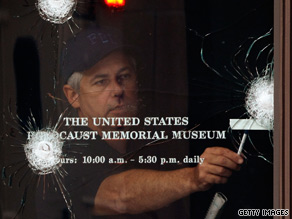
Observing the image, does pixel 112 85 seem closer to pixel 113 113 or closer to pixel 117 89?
pixel 117 89

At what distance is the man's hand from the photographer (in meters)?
2.95

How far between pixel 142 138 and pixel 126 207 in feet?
1.35

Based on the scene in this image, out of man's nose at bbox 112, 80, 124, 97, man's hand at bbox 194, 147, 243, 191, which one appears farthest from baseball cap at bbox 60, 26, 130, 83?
man's hand at bbox 194, 147, 243, 191

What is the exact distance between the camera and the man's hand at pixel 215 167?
9.67 ft

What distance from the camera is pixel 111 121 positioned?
295cm

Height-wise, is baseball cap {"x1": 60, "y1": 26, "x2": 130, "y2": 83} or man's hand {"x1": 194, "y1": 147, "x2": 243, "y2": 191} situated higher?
baseball cap {"x1": 60, "y1": 26, "x2": 130, "y2": 83}

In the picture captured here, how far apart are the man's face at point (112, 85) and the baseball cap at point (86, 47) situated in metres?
0.04

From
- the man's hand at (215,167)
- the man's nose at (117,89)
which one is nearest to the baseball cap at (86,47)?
the man's nose at (117,89)

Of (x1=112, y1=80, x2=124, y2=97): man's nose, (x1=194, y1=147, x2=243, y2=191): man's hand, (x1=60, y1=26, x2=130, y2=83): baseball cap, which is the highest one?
(x1=60, y1=26, x2=130, y2=83): baseball cap

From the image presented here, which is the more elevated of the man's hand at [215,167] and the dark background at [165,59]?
the dark background at [165,59]

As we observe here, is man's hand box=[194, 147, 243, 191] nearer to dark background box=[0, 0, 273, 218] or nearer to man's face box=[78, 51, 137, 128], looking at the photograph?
dark background box=[0, 0, 273, 218]

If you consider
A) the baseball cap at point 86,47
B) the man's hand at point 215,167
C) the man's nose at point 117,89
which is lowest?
the man's hand at point 215,167

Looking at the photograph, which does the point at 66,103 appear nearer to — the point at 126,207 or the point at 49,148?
the point at 49,148

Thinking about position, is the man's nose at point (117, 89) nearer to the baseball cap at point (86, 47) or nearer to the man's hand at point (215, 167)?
the baseball cap at point (86, 47)
